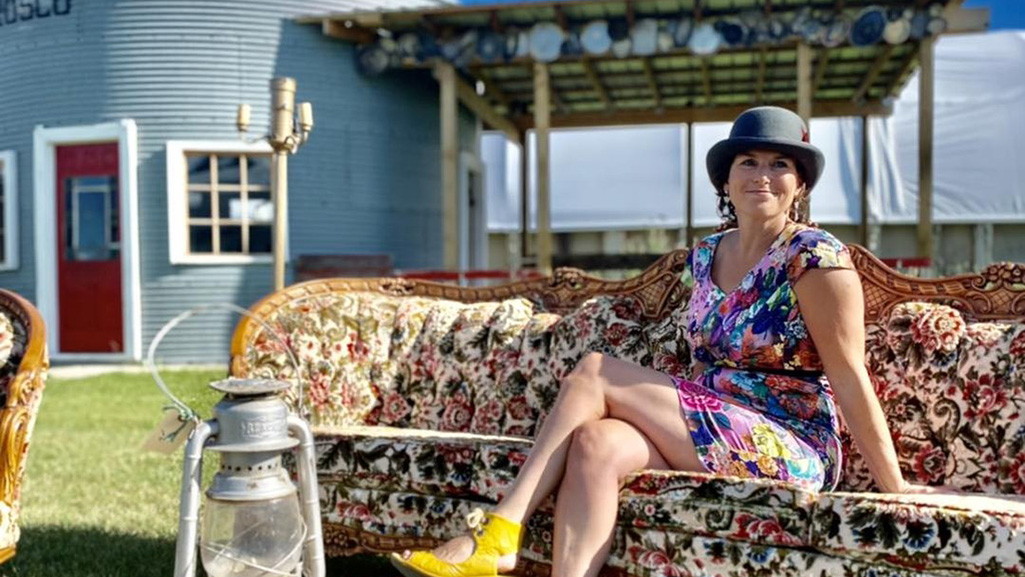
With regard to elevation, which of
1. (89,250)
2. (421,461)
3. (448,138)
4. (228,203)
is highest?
(448,138)

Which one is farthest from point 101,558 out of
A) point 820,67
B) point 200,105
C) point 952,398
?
point 820,67

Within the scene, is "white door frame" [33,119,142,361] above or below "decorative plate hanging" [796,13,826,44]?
below

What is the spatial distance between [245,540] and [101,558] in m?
1.81

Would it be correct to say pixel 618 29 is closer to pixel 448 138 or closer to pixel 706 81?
pixel 448 138

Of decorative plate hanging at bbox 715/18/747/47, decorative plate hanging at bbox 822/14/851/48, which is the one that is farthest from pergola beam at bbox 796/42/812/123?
decorative plate hanging at bbox 715/18/747/47

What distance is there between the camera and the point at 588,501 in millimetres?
2398

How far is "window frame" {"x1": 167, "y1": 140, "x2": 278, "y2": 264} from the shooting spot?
364 inches

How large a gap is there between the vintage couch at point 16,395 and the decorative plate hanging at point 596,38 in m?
6.20

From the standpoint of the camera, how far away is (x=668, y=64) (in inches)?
405

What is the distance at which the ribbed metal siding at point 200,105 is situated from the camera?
30.7ft

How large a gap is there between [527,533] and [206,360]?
7396 mm

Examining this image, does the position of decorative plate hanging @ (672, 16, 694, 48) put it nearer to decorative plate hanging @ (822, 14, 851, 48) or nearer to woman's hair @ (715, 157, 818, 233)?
decorative plate hanging @ (822, 14, 851, 48)

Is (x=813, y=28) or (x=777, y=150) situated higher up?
(x=813, y=28)

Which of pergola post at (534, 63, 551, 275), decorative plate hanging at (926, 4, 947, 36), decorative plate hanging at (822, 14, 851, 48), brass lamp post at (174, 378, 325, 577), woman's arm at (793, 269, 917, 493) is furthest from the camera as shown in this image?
pergola post at (534, 63, 551, 275)
